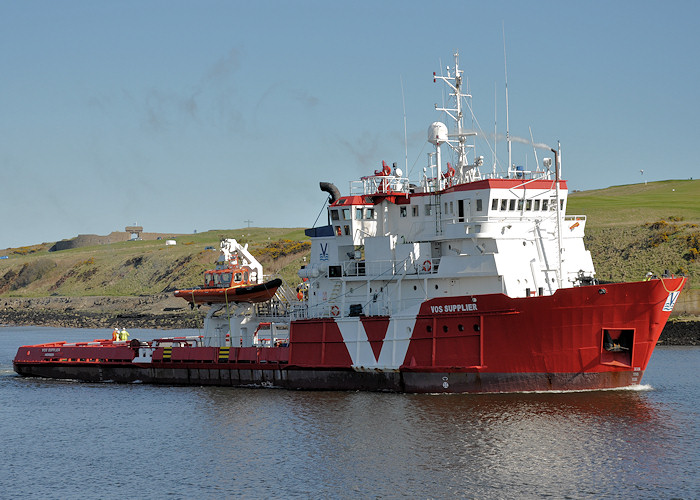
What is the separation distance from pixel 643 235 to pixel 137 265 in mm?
63290

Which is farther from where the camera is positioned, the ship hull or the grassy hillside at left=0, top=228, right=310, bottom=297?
the grassy hillside at left=0, top=228, right=310, bottom=297

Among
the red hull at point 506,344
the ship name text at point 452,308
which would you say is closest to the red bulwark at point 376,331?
the red hull at point 506,344

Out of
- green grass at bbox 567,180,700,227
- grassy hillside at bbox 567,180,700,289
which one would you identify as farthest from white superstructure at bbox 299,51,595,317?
green grass at bbox 567,180,700,227

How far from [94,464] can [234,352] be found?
1204cm

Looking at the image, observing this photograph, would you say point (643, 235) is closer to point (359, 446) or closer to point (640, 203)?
point (640, 203)

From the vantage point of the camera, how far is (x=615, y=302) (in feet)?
88.8

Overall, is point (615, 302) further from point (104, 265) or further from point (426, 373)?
point (104, 265)

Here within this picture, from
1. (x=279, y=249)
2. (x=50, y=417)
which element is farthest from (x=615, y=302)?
(x=279, y=249)

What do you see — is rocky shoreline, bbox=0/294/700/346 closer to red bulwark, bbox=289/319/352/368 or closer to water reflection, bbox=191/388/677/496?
red bulwark, bbox=289/319/352/368

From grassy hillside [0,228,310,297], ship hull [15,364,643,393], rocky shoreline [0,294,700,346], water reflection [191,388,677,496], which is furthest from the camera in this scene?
grassy hillside [0,228,310,297]

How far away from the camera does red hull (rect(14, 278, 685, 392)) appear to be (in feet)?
89.1

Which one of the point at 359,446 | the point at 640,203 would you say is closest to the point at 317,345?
the point at 359,446

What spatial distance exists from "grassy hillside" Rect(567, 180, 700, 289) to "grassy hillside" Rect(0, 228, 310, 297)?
27541 millimetres

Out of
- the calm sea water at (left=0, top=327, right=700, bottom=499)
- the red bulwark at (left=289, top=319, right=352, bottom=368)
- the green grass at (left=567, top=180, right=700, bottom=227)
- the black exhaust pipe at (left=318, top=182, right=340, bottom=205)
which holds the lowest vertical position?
the calm sea water at (left=0, top=327, right=700, bottom=499)
